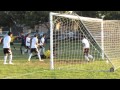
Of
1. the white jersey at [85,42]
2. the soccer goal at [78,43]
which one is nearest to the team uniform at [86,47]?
the white jersey at [85,42]

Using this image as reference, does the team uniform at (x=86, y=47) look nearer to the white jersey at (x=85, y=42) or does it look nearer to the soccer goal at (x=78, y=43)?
the white jersey at (x=85, y=42)

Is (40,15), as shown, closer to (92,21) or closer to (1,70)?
(92,21)

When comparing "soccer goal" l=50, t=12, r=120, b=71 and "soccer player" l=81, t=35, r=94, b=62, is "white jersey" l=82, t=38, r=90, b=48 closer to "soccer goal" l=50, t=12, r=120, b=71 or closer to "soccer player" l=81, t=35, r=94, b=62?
"soccer player" l=81, t=35, r=94, b=62

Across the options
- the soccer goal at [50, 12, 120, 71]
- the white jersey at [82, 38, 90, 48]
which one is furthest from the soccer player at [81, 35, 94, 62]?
the soccer goal at [50, 12, 120, 71]

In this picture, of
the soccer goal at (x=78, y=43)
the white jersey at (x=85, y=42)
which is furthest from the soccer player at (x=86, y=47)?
the soccer goal at (x=78, y=43)

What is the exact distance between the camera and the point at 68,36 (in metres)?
22.1

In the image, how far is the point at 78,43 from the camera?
71.9ft

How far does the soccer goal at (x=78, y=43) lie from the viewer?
1773cm

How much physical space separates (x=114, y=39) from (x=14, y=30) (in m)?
51.3

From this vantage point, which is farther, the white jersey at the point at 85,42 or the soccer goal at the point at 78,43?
the white jersey at the point at 85,42

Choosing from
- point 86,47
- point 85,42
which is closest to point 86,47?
point 86,47

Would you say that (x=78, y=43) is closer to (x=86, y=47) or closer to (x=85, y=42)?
(x=86, y=47)

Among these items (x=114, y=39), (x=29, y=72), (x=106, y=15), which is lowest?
(x=29, y=72)
